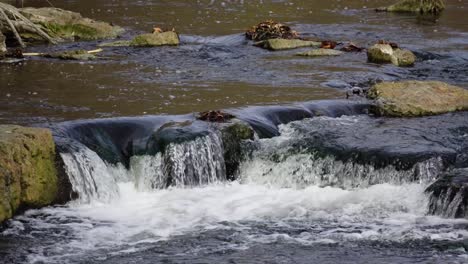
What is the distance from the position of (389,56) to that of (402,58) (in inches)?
9.3

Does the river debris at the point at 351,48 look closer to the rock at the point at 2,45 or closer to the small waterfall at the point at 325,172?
the rock at the point at 2,45

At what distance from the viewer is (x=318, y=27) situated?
2011 cm

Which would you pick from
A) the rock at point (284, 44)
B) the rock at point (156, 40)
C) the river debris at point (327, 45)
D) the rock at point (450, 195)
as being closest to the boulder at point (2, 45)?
the rock at point (156, 40)

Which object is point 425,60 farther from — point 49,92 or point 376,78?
point 49,92

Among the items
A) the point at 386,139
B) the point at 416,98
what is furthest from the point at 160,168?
the point at 416,98

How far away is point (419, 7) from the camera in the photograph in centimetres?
2292

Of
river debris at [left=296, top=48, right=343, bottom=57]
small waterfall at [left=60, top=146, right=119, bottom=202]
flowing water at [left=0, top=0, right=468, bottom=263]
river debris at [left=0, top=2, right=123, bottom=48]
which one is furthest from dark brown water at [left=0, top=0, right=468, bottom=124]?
small waterfall at [left=60, top=146, right=119, bottom=202]

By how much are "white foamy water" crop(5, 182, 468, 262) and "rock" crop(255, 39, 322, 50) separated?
7.16 meters

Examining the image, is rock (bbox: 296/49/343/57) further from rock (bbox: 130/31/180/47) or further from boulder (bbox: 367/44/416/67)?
rock (bbox: 130/31/180/47)

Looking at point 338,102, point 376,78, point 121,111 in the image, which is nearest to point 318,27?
point 376,78

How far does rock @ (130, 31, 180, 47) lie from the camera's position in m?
17.2

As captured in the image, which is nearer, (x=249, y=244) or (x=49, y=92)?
(x=249, y=244)

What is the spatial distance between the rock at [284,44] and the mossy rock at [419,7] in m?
6.57

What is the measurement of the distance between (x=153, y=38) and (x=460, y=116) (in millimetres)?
7292
